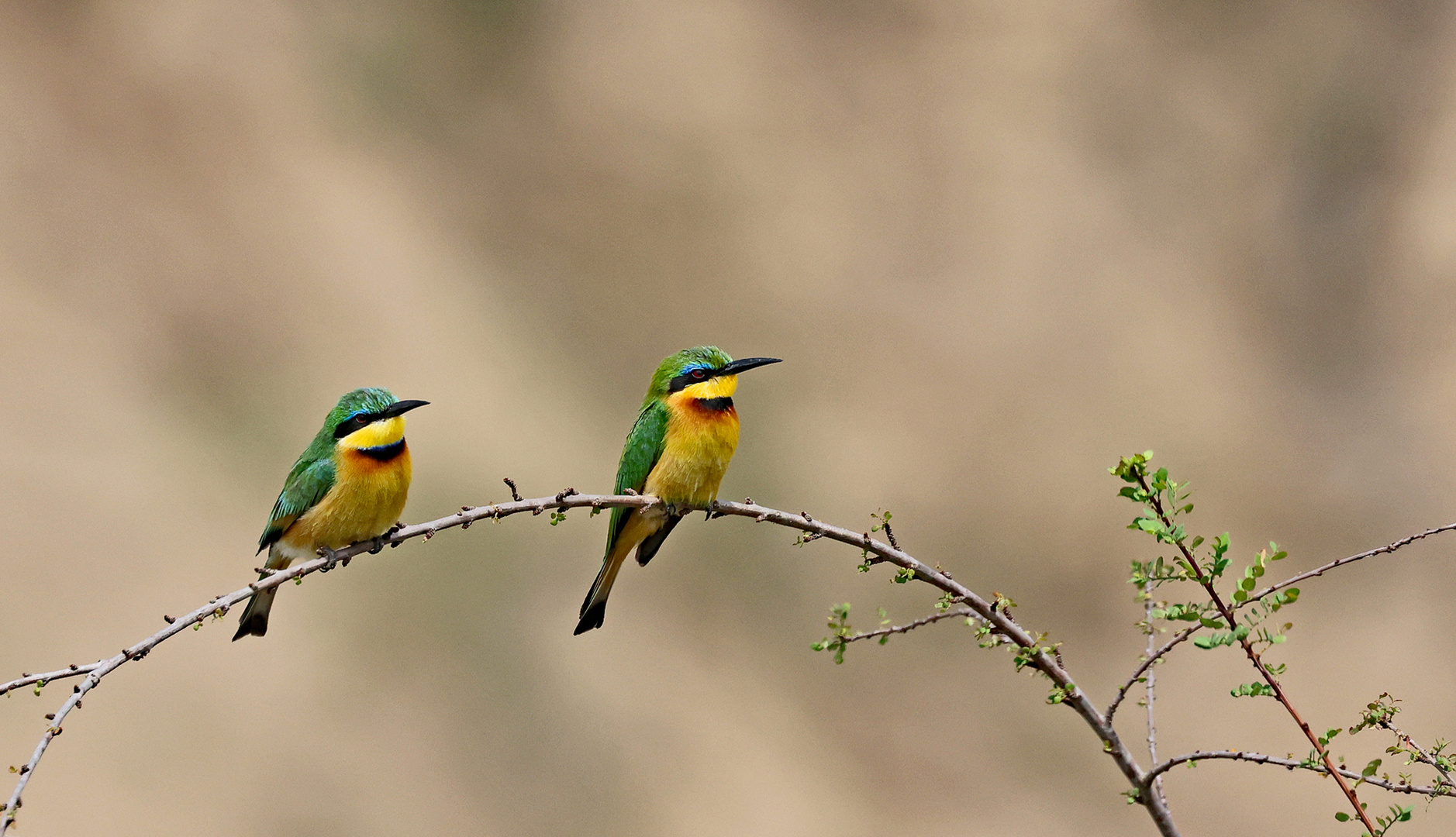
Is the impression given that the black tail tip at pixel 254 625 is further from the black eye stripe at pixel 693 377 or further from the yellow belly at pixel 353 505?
the black eye stripe at pixel 693 377

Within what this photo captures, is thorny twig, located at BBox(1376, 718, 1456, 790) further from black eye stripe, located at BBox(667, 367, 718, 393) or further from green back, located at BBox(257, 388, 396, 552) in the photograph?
green back, located at BBox(257, 388, 396, 552)

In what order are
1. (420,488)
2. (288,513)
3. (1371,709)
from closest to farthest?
(1371,709)
(288,513)
(420,488)

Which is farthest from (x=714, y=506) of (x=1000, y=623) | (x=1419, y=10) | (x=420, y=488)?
(x=1419, y=10)

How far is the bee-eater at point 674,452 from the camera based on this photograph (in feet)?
7.95

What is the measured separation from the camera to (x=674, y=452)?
2.43m

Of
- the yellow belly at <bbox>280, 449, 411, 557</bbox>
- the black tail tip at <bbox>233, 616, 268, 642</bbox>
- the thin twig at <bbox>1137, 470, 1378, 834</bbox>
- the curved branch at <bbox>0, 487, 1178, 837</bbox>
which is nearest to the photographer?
the thin twig at <bbox>1137, 470, 1378, 834</bbox>

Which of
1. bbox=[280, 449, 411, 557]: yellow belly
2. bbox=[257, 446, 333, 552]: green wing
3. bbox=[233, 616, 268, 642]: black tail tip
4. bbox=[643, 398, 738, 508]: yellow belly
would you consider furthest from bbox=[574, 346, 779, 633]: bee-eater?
bbox=[233, 616, 268, 642]: black tail tip

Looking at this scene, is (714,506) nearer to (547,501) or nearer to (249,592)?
(547,501)

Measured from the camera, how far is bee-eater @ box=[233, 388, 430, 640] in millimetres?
2348

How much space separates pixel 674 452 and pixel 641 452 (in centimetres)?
13

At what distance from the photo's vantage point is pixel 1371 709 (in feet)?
4.12

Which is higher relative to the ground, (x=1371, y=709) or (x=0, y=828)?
(x=1371, y=709)

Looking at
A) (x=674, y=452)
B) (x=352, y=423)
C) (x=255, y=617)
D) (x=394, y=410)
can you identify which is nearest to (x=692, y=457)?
(x=674, y=452)

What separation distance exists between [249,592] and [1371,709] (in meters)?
1.33
